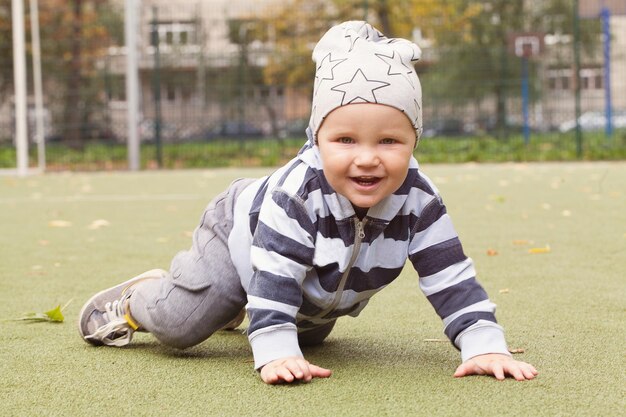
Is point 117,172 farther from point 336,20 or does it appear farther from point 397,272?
point 397,272

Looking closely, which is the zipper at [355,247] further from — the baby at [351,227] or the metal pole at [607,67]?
the metal pole at [607,67]

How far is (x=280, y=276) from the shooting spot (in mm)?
2395

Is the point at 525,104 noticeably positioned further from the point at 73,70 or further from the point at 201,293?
the point at 201,293

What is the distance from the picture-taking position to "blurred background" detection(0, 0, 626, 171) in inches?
569

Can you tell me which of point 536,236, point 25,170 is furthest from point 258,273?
point 25,170

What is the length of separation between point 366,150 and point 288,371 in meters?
0.53

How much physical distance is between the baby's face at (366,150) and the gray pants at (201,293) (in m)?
0.44

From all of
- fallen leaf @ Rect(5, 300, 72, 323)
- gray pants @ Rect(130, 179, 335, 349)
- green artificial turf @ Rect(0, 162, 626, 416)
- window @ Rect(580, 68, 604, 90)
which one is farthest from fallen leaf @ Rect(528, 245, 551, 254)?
window @ Rect(580, 68, 604, 90)

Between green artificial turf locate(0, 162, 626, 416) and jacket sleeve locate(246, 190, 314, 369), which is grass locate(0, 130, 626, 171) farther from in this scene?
jacket sleeve locate(246, 190, 314, 369)

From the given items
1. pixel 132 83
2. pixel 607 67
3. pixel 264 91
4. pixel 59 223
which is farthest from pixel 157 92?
pixel 59 223

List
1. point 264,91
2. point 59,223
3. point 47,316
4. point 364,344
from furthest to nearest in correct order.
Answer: point 264,91 → point 59,223 → point 47,316 → point 364,344

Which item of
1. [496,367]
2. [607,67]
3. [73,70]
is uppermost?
[73,70]

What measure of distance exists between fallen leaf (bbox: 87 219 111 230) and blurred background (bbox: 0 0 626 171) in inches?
287

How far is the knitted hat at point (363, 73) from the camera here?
233cm
